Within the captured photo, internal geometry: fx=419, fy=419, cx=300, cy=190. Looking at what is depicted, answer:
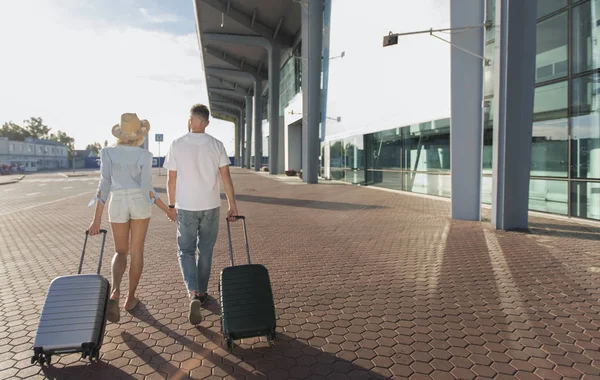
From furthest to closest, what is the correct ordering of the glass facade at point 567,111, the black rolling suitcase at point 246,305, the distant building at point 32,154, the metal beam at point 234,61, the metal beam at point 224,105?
the distant building at point 32,154 → the metal beam at point 224,105 → the metal beam at point 234,61 → the glass facade at point 567,111 → the black rolling suitcase at point 246,305

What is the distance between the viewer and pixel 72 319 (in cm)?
304

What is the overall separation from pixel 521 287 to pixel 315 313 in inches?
102

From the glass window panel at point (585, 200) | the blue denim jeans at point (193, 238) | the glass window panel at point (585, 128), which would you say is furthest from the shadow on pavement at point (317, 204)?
the blue denim jeans at point (193, 238)

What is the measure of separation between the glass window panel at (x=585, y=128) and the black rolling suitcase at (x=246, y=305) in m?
9.69

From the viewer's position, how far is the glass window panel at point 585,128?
974cm

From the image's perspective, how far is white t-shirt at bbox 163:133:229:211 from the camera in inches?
152

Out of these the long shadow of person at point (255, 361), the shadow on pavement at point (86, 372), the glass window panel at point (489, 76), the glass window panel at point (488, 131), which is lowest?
the shadow on pavement at point (86, 372)

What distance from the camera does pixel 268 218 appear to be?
11.3 metres

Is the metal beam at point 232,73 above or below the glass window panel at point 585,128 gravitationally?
above

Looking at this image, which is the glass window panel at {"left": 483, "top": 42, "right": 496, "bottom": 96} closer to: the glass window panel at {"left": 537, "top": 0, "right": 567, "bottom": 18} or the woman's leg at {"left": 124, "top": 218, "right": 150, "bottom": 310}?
the glass window panel at {"left": 537, "top": 0, "right": 567, "bottom": 18}

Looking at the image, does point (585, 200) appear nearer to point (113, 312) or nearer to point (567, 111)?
point (567, 111)

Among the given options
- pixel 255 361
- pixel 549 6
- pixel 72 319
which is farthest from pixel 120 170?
pixel 549 6

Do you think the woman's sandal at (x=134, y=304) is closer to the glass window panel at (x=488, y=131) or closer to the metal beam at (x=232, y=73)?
the glass window panel at (x=488, y=131)

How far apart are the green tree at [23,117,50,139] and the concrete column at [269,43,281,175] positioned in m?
108
